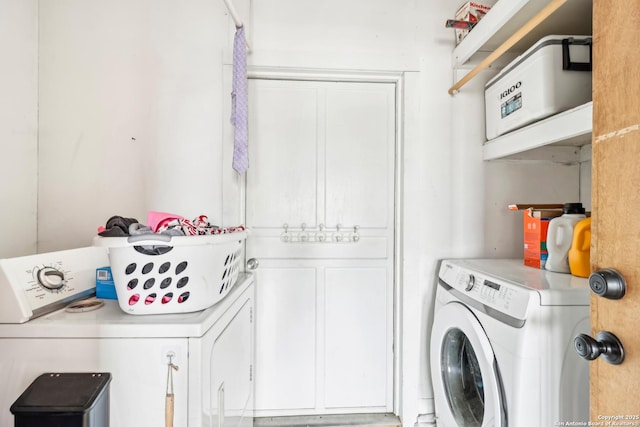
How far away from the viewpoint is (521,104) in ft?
3.83

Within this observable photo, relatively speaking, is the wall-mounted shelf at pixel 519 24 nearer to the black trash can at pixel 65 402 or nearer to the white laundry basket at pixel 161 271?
the white laundry basket at pixel 161 271

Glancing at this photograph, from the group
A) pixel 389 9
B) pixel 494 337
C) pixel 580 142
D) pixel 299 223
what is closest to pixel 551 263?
pixel 494 337

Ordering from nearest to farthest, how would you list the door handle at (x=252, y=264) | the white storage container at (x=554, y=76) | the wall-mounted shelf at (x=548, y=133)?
the wall-mounted shelf at (x=548, y=133) → the white storage container at (x=554, y=76) → the door handle at (x=252, y=264)

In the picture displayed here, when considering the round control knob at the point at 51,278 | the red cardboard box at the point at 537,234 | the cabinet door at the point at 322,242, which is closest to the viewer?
the round control knob at the point at 51,278

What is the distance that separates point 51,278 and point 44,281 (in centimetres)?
2

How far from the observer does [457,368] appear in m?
1.24

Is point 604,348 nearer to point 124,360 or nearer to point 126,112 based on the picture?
point 124,360

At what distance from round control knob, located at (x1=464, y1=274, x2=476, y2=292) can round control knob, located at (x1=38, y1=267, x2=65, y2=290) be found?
1.41 metres

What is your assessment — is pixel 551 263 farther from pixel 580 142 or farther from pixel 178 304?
pixel 178 304

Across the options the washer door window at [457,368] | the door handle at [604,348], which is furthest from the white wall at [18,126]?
the door handle at [604,348]

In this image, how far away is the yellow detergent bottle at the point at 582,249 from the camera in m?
0.99

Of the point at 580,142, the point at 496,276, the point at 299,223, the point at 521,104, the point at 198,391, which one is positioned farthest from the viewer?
the point at 299,223

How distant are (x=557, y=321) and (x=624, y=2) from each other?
0.81m

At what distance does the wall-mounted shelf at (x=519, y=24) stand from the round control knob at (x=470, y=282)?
885 mm
